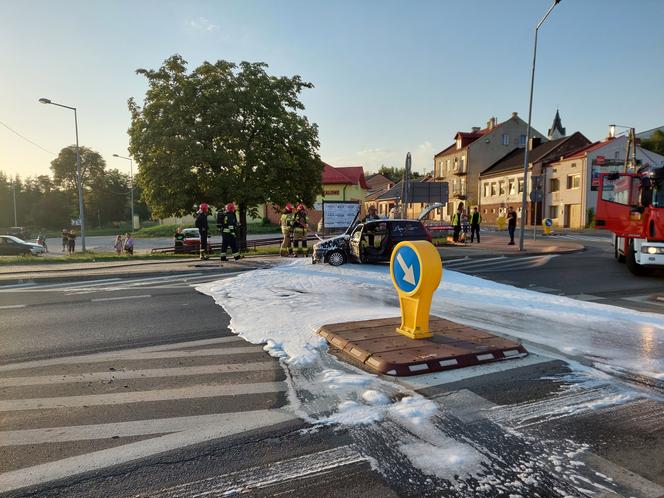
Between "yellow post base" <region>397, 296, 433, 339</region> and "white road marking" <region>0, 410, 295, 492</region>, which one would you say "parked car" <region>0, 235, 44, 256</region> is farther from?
"white road marking" <region>0, 410, 295, 492</region>

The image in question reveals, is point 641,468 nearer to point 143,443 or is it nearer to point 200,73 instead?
point 143,443

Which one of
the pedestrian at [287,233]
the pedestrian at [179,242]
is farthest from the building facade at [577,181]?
the pedestrian at [179,242]

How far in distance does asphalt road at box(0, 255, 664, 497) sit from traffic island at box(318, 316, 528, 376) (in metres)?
0.18

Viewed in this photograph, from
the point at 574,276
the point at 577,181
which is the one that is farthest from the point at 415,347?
the point at 577,181

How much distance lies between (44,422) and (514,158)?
56.8 m

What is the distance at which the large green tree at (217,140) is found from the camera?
20281 mm

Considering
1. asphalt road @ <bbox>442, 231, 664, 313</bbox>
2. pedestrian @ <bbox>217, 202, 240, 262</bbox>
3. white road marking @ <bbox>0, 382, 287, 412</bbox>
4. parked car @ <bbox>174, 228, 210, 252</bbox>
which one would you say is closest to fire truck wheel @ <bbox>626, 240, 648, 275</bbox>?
asphalt road @ <bbox>442, 231, 664, 313</bbox>

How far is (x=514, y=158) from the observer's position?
53531mm

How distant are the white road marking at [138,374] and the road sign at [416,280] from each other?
1722 millimetres

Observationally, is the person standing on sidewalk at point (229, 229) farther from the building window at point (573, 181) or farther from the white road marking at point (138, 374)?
the building window at point (573, 181)

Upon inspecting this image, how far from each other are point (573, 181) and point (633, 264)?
3441 centimetres

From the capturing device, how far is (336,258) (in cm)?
1380

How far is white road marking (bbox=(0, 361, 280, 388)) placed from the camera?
4.48 meters

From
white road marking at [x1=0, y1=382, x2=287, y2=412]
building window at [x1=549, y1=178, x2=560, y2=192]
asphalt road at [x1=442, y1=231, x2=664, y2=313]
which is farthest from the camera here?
building window at [x1=549, y1=178, x2=560, y2=192]
